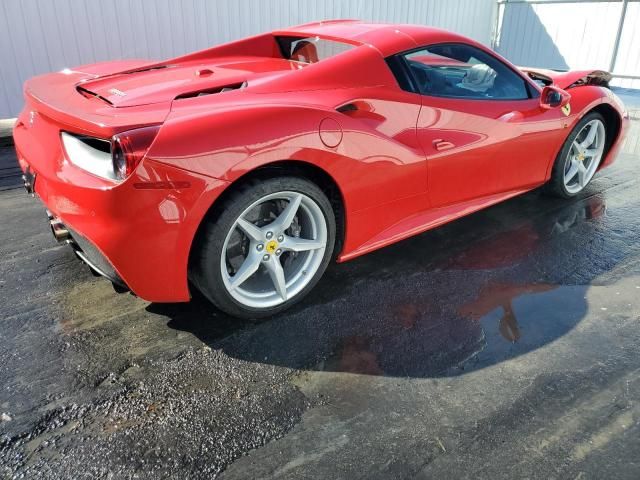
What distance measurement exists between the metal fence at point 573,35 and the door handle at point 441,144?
28.1ft

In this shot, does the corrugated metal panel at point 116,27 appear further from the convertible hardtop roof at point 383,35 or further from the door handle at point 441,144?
the door handle at point 441,144

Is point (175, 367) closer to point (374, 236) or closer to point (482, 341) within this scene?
point (374, 236)

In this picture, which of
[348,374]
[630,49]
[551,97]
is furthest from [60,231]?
[630,49]

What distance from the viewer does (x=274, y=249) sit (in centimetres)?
262

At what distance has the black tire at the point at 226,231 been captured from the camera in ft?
7.64

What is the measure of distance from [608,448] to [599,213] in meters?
2.58

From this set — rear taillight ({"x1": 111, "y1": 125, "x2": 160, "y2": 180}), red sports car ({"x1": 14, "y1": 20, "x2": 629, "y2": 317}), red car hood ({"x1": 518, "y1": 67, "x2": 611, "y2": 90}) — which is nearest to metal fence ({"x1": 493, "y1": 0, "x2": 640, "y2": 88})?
red car hood ({"x1": 518, "y1": 67, "x2": 611, "y2": 90})

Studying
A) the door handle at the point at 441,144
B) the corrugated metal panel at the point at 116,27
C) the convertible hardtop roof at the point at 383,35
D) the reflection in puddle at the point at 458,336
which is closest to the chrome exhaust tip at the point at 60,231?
the reflection in puddle at the point at 458,336

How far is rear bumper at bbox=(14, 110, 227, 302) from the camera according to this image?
2.10 m

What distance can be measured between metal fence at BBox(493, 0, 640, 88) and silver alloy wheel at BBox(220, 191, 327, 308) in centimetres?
942

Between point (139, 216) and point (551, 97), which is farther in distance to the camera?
point (551, 97)

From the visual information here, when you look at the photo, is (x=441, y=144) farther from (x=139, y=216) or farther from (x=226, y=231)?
(x=139, y=216)

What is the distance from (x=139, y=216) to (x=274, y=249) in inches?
28.2

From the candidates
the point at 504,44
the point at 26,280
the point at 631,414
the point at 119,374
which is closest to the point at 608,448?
the point at 631,414
